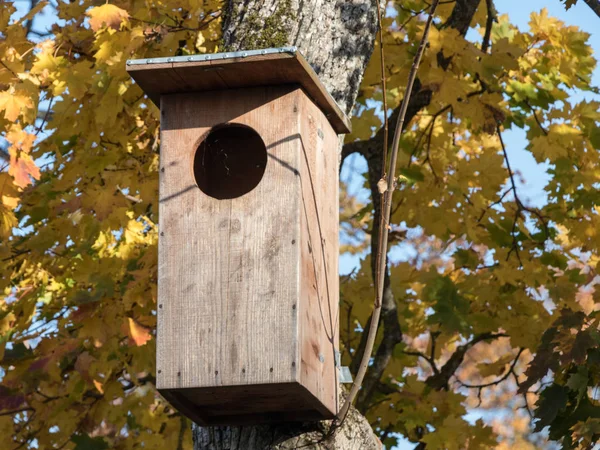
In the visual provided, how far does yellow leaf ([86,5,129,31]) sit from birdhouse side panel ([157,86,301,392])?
3.46 ft

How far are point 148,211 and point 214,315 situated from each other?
2764 mm

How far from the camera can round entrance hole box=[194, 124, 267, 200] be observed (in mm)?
3135

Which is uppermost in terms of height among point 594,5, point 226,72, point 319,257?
point 594,5

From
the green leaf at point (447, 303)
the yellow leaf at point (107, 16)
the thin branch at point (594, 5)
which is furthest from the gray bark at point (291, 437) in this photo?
the green leaf at point (447, 303)

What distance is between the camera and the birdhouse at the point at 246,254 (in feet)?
8.44

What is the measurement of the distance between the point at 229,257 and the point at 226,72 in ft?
1.66

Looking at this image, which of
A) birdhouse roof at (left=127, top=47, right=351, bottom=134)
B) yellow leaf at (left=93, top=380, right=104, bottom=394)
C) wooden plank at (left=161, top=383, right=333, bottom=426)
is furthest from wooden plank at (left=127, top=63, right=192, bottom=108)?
yellow leaf at (left=93, top=380, right=104, bottom=394)

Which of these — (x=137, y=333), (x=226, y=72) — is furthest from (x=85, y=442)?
(x=226, y=72)

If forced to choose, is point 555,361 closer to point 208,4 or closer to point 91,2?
point 208,4

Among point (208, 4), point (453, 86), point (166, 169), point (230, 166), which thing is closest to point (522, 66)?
point (453, 86)

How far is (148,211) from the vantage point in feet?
17.4

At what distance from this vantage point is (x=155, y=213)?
514 cm

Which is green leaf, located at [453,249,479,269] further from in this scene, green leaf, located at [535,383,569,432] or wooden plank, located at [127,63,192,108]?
wooden plank, located at [127,63,192,108]

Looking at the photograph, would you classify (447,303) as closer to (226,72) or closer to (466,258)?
→ (466,258)
